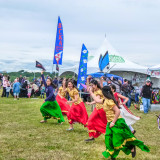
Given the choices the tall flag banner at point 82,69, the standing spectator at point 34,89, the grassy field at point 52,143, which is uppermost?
the tall flag banner at point 82,69

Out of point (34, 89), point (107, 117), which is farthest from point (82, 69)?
point (34, 89)

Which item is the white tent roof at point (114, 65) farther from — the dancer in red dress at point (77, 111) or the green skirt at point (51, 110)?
the dancer in red dress at point (77, 111)

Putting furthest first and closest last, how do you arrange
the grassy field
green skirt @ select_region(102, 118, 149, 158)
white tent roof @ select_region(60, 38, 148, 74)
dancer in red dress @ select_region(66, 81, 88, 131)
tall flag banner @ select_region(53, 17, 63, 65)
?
white tent roof @ select_region(60, 38, 148, 74), tall flag banner @ select_region(53, 17, 63, 65), dancer in red dress @ select_region(66, 81, 88, 131), the grassy field, green skirt @ select_region(102, 118, 149, 158)

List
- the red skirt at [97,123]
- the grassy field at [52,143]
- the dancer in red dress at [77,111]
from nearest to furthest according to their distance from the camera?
1. the grassy field at [52,143]
2. the red skirt at [97,123]
3. the dancer in red dress at [77,111]

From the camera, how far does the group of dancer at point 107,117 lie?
17.5ft

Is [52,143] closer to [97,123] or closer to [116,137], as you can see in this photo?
[97,123]

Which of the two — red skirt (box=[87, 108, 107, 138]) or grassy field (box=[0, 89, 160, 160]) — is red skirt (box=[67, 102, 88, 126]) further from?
red skirt (box=[87, 108, 107, 138])

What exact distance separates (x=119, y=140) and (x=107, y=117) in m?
0.54

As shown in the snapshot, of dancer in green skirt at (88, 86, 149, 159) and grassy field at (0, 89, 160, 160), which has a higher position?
dancer in green skirt at (88, 86, 149, 159)

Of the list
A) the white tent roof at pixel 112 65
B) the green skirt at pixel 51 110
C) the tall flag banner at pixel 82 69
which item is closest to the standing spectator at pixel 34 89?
the white tent roof at pixel 112 65

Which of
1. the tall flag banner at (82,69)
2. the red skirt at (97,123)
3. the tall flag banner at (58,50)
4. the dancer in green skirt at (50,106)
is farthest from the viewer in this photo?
the tall flag banner at (82,69)

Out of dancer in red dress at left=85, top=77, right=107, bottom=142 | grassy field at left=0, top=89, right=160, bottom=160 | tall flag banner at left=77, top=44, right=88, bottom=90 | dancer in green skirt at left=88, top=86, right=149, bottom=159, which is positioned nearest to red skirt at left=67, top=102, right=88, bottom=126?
grassy field at left=0, top=89, right=160, bottom=160

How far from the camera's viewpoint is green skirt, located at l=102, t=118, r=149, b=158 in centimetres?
530

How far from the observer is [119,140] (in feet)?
17.4
